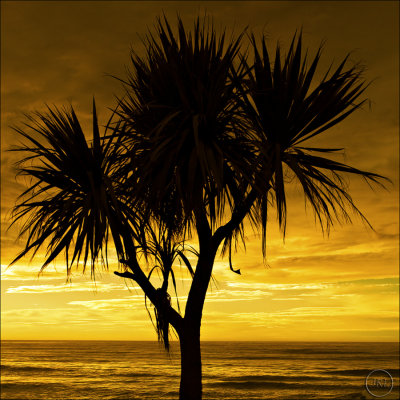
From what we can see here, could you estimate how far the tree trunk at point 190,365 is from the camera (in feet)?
19.7

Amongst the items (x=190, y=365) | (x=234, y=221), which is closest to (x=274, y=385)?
(x=190, y=365)

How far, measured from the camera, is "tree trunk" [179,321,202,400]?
601 centimetres

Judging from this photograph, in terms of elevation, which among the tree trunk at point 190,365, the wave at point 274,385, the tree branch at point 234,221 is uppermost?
the tree branch at point 234,221

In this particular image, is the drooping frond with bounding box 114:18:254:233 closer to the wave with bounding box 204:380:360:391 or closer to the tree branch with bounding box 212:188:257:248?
the tree branch with bounding box 212:188:257:248

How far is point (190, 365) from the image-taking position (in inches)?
240

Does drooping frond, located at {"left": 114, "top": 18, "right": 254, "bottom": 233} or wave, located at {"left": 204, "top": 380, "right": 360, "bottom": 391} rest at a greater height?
drooping frond, located at {"left": 114, "top": 18, "right": 254, "bottom": 233}

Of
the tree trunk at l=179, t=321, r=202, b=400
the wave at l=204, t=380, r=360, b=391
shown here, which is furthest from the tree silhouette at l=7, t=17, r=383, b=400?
the wave at l=204, t=380, r=360, b=391

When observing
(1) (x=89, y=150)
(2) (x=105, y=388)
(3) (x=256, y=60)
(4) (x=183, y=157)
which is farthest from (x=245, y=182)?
(2) (x=105, y=388)

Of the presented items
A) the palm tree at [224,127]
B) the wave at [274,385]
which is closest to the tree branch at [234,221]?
the palm tree at [224,127]

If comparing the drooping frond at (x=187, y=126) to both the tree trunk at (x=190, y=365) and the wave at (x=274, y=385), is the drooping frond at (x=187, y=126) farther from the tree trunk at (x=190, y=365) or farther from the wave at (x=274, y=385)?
the wave at (x=274, y=385)

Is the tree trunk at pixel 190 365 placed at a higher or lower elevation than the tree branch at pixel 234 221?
lower

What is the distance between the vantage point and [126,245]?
A: 655 cm

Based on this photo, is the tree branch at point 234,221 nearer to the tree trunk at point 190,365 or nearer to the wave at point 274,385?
the tree trunk at point 190,365

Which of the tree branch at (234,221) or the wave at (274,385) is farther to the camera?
the wave at (274,385)
